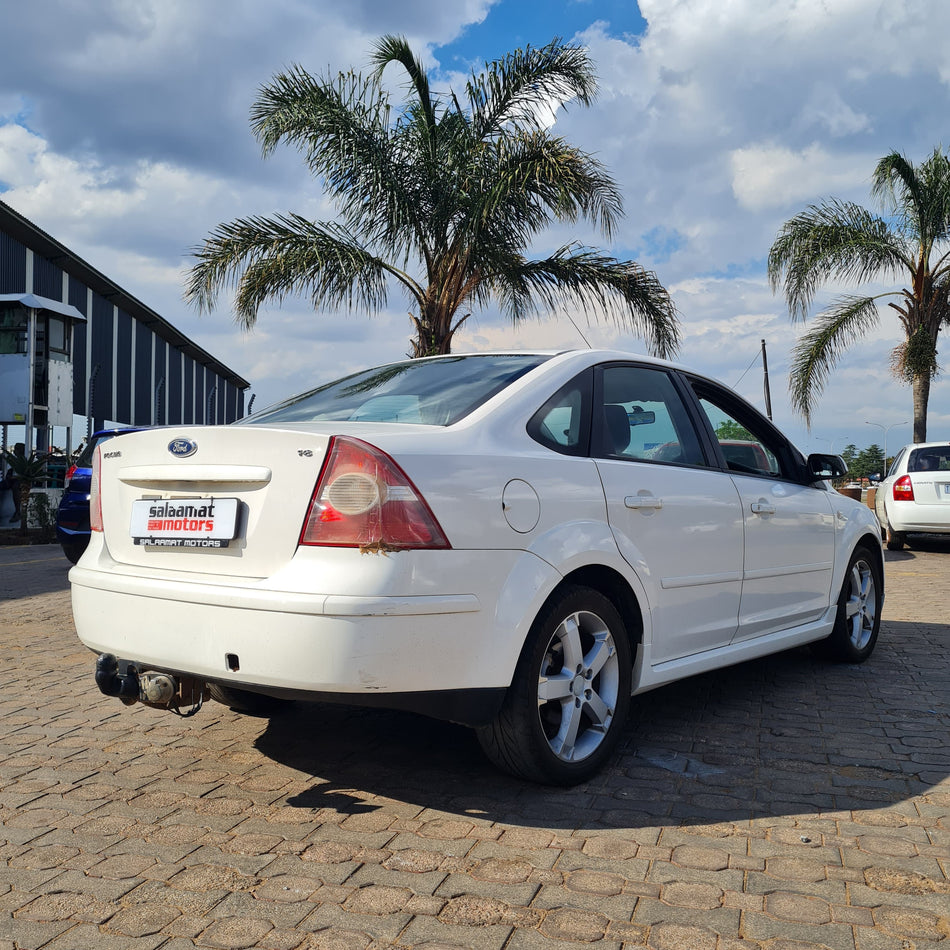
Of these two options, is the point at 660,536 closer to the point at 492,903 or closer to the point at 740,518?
the point at 740,518

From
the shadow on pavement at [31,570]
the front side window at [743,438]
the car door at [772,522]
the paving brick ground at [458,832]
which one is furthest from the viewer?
the shadow on pavement at [31,570]

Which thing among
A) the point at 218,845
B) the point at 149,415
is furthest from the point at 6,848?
the point at 149,415

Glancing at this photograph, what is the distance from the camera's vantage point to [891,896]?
264 centimetres

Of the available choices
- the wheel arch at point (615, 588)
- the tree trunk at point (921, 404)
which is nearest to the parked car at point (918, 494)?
the tree trunk at point (921, 404)

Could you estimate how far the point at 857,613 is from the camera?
19.1 ft

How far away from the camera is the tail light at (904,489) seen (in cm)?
1346

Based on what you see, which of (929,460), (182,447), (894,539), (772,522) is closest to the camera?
(182,447)

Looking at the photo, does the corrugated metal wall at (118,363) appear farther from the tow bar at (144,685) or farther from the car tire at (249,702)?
the tow bar at (144,685)

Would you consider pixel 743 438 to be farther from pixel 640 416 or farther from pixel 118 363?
pixel 118 363

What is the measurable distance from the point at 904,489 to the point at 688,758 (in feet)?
35.9

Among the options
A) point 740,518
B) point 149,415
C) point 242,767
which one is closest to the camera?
point 242,767

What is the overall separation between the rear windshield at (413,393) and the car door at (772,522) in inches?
48.7

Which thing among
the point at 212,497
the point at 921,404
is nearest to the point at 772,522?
the point at 212,497

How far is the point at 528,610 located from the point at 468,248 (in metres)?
10.3
